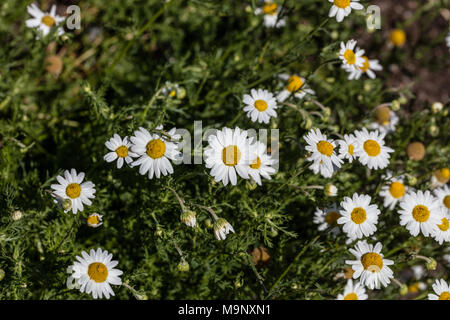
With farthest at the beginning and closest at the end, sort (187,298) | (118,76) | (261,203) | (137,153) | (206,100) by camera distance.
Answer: (118,76) → (206,100) → (187,298) → (261,203) → (137,153)

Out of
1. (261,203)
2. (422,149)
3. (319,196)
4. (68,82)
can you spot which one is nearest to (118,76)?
(68,82)

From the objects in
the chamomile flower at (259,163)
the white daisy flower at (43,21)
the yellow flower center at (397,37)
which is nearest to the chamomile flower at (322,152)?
the chamomile flower at (259,163)

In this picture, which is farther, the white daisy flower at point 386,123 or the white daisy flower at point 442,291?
the white daisy flower at point 386,123

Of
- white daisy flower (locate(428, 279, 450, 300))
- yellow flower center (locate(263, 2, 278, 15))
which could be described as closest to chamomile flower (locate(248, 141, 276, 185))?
white daisy flower (locate(428, 279, 450, 300))

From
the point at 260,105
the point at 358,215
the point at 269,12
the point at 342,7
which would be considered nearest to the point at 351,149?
the point at 358,215

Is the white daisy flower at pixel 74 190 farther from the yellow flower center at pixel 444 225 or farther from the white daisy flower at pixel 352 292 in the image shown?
the yellow flower center at pixel 444 225

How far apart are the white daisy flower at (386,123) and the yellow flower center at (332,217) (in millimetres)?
1077

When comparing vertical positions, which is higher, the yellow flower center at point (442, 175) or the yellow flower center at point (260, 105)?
the yellow flower center at point (260, 105)

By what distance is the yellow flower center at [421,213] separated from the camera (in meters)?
2.76

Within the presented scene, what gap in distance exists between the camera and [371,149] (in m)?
2.85
